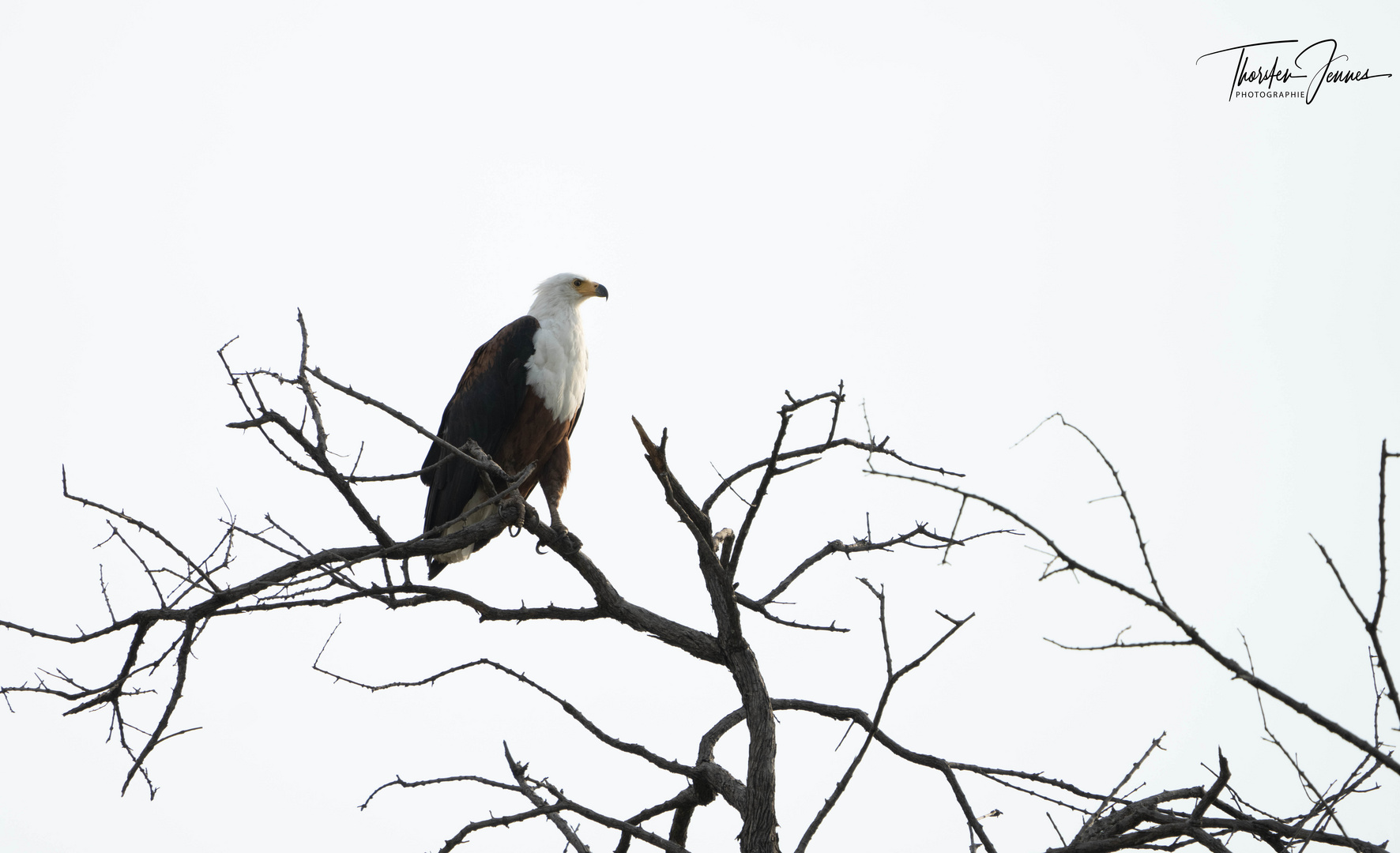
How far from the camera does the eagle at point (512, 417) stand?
16.8 feet

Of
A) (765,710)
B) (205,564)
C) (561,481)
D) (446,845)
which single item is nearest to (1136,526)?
(765,710)

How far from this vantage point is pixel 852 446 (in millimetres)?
2723

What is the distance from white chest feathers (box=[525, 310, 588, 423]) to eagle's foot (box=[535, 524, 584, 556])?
0.73m

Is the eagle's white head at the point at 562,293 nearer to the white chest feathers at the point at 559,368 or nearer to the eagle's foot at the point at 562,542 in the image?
the white chest feathers at the point at 559,368

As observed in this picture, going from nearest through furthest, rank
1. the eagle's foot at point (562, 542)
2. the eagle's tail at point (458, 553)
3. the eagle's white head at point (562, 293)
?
→ the eagle's foot at point (562, 542)
the eagle's tail at point (458, 553)
the eagle's white head at point (562, 293)

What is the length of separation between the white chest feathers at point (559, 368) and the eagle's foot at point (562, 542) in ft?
2.41

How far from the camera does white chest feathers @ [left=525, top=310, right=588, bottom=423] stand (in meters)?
5.16

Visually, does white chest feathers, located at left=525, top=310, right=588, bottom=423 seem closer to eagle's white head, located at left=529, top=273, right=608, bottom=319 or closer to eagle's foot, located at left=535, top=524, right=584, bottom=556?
eagle's white head, located at left=529, top=273, right=608, bottom=319

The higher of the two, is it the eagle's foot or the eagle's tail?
the eagle's tail


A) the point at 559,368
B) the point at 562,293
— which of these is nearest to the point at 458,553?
the point at 559,368

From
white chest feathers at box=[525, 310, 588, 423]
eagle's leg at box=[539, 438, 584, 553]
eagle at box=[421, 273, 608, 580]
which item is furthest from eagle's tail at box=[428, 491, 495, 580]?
white chest feathers at box=[525, 310, 588, 423]

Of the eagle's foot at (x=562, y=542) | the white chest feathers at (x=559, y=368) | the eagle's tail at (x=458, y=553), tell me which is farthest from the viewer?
the white chest feathers at (x=559, y=368)

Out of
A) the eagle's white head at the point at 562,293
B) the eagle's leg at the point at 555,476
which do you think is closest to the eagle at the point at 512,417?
the eagle's leg at the point at 555,476

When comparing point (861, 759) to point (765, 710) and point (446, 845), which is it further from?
point (446, 845)
